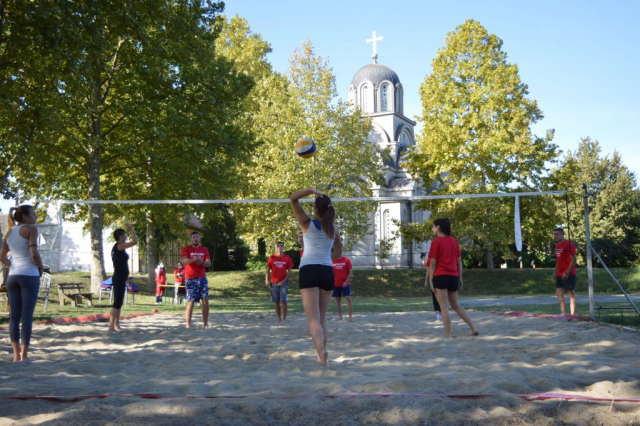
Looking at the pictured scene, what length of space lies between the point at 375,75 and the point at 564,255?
3891cm

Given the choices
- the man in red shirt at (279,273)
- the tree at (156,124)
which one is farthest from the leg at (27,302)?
the tree at (156,124)

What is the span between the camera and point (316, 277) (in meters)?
6.24

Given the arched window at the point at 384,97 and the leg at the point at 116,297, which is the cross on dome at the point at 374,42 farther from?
the leg at the point at 116,297

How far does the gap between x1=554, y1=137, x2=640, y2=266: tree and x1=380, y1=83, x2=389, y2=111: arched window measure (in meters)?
15.8

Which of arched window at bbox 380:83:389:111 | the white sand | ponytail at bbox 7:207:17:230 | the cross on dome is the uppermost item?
the cross on dome

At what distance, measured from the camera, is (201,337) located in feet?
32.0

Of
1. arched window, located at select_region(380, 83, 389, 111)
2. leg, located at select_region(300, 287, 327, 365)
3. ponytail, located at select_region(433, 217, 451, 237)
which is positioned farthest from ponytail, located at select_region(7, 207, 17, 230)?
arched window, located at select_region(380, 83, 389, 111)

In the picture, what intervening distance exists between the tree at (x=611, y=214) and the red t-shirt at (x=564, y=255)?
31332 mm

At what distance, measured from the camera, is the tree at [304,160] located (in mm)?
30391

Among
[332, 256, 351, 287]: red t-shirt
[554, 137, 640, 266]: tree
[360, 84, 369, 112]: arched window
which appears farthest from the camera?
[360, 84, 369, 112]: arched window

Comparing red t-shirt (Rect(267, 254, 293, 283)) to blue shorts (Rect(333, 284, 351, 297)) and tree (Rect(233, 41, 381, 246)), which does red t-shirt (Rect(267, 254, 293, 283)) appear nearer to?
blue shorts (Rect(333, 284, 351, 297))

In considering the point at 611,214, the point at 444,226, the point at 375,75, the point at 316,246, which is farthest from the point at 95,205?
the point at 611,214

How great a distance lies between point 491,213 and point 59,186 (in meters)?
19.9

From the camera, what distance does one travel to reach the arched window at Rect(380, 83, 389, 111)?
1956 inches
